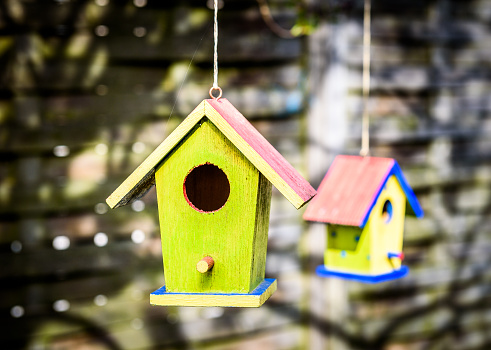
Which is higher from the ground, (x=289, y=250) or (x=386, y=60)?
(x=386, y=60)

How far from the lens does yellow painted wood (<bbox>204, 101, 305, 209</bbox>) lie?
4.63ft

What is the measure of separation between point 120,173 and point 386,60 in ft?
5.19

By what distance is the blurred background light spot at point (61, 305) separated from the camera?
272cm

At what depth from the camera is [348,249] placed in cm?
213

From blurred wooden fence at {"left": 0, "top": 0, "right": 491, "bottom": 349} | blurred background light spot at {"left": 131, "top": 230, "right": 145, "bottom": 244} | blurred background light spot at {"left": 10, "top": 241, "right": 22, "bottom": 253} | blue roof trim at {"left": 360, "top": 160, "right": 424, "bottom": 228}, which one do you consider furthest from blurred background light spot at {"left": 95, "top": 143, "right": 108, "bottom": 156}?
blue roof trim at {"left": 360, "top": 160, "right": 424, "bottom": 228}

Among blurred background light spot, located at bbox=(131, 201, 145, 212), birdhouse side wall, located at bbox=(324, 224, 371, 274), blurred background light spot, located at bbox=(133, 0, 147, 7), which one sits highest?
blurred background light spot, located at bbox=(133, 0, 147, 7)

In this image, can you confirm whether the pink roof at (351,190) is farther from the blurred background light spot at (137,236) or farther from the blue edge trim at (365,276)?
the blurred background light spot at (137,236)

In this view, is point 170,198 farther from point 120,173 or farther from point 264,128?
point 264,128

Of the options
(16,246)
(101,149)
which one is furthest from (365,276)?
(16,246)

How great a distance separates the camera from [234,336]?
10.4ft

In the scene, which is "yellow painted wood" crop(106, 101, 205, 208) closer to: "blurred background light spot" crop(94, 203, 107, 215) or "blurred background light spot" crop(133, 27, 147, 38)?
"blurred background light spot" crop(94, 203, 107, 215)

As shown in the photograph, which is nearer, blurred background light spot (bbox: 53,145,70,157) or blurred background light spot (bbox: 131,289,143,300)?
blurred background light spot (bbox: 53,145,70,157)

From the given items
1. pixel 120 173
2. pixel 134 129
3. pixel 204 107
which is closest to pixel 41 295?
pixel 120 173

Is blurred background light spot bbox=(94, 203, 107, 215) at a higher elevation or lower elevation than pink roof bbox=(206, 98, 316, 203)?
lower
